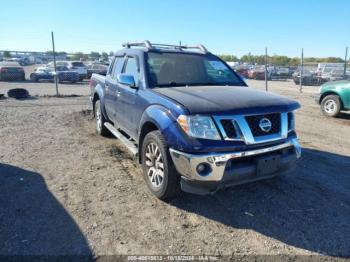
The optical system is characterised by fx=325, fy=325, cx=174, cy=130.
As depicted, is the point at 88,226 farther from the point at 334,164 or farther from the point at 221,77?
the point at 334,164

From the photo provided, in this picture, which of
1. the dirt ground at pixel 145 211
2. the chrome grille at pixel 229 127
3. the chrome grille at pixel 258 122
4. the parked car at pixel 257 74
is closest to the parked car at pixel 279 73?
the parked car at pixel 257 74

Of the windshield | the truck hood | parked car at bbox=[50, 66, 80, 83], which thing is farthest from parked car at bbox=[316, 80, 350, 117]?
parked car at bbox=[50, 66, 80, 83]

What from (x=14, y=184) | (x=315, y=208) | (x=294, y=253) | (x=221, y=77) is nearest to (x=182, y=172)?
(x=294, y=253)

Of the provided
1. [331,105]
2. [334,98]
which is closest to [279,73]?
[331,105]

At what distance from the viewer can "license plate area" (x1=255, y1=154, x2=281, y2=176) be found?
3582 millimetres

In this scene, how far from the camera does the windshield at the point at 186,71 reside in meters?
4.77

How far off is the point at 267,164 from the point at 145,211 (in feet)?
5.02

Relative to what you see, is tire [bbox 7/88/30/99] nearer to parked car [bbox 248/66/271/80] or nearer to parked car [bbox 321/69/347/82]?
parked car [bbox 321/69/347/82]

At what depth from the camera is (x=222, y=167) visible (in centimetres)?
340

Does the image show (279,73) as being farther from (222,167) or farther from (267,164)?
(222,167)

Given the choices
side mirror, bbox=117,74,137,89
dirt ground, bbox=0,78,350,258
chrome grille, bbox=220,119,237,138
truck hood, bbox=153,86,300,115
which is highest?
side mirror, bbox=117,74,137,89

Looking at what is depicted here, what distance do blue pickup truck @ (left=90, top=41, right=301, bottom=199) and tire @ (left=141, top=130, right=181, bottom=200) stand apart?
11 millimetres

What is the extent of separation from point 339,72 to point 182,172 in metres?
24.8

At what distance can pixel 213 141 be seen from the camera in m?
3.43
